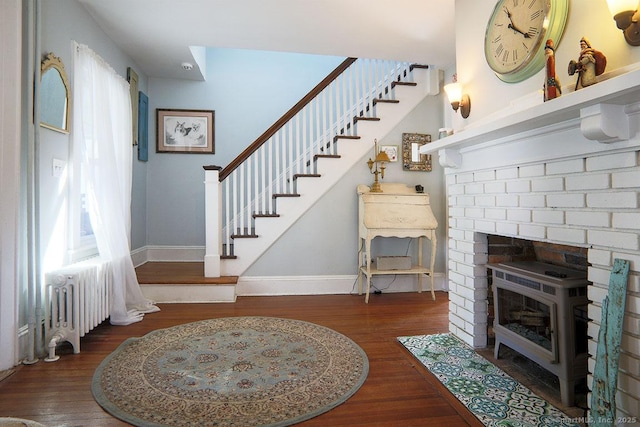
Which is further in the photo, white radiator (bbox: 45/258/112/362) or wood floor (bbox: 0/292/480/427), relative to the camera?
white radiator (bbox: 45/258/112/362)

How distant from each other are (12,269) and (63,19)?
2.09 m

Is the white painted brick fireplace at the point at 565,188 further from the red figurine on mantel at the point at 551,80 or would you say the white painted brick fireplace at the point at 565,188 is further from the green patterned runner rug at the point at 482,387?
the green patterned runner rug at the point at 482,387

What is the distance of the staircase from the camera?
3.99m

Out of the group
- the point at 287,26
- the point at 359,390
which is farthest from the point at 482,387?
the point at 287,26

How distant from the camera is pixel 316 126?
4.29m

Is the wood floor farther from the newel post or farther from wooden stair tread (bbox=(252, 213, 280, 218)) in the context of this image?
wooden stair tread (bbox=(252, 213, 280, 218))

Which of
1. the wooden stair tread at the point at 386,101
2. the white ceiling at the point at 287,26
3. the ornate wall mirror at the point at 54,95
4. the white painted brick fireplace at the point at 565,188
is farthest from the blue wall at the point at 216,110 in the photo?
the white painted brick fireplace at the point at 565,188

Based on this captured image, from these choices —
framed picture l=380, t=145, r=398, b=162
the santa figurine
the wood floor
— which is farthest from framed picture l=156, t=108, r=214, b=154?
the santa figurine

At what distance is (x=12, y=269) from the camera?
2.21 meters

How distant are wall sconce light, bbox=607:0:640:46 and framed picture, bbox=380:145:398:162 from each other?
2.87 m

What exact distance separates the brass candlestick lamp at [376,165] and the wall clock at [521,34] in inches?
66.4

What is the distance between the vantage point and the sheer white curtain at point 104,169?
2.96m

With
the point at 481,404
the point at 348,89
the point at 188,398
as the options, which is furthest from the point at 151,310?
the point at 348,89

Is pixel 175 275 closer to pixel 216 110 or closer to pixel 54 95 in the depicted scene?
pixel 54 95
